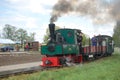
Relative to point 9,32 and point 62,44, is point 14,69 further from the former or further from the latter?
point 9,32

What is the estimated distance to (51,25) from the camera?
23.0 meters

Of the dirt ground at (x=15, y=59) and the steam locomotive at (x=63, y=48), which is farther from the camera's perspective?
the dirt ground at (x=15, y=59)

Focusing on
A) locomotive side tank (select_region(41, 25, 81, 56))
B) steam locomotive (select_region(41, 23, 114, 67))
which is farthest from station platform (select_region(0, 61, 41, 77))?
locomotive side tank (select_region(41, 25, 81, 56))

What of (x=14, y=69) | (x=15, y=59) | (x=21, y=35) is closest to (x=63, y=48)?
(x=14, y=69)

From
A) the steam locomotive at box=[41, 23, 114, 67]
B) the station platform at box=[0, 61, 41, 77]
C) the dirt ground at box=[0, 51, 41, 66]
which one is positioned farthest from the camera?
the dirt ground at box=[0, 51, 41, 66]

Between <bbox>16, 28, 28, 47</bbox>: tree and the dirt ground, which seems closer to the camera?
the dirt ground

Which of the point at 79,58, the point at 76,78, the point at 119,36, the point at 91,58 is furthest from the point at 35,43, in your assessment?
the point at 76,78

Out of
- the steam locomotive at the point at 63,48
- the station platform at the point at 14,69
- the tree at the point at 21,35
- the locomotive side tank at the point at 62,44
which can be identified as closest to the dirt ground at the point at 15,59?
the station platform at the point at 14,69

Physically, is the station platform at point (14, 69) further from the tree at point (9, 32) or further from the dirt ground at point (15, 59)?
the tree at point (9, 32)

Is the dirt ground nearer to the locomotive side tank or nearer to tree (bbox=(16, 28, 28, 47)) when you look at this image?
the locomotive side tank

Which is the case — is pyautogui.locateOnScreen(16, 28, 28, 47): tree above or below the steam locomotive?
above

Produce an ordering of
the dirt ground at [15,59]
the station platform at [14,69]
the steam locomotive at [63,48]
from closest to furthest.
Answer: the station platform at [14,69] → the steam locomotive at [63,48] → the dirt ground at [15,59]

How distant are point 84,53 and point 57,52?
17.6 ft

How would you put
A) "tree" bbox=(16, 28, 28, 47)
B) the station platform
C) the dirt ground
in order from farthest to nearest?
"tree" bbox=(16, 28, 28, 47)
the dirt ground
the station platform
